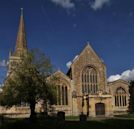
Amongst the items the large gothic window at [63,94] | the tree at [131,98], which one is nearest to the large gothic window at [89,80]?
the large gothic window at [63,94]

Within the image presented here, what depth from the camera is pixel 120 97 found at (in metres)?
74.2

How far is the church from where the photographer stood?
223 feet

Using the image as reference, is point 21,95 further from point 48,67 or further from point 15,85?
point 48,67

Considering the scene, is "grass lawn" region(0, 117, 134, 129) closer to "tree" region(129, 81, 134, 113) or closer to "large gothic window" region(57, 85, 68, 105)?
"large gothic window" region(57, 85, 68, 105)

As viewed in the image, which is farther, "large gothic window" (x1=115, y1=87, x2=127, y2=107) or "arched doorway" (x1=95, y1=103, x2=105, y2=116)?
"large gothic window" (x1=115, y1=87, x2=127, y2=107)

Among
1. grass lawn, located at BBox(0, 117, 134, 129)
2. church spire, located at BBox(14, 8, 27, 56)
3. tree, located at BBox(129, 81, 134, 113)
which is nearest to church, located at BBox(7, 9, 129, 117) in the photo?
tree, located at BBox(129, 81, 134, 113)

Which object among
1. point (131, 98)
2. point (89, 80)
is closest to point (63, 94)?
point (89, 80)

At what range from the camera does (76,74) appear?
234 ft

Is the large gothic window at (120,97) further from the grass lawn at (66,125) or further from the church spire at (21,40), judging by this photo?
the grass lawn at (66,125)

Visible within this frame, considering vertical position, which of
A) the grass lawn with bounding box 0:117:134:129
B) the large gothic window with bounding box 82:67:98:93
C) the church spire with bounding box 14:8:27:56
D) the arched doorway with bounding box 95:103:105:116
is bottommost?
the grass lawn with bounding box 0:117:134:129

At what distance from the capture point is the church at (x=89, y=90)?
68.0 meters

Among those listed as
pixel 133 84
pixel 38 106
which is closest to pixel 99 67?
pixel 133 84

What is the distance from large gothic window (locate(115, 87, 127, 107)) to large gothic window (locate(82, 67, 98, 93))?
561 cm

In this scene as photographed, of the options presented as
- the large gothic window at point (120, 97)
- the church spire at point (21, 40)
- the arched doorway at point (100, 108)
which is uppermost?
the church spire at point (21, 40)
